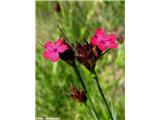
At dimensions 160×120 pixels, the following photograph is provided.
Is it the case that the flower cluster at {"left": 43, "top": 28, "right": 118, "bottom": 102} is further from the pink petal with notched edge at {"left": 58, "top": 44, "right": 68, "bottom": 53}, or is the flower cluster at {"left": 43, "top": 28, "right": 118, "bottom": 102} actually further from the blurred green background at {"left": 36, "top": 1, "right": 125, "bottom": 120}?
the blurred green background at {"left": 36, "top": 1, "right": 125, "bottom": 120}

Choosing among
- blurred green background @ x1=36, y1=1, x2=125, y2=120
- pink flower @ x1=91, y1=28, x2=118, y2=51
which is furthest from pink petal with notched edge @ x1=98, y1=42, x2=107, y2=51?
blurred green background @ x1=36, y1=1, x2=125, y2=120

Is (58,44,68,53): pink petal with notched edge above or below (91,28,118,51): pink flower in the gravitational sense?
below

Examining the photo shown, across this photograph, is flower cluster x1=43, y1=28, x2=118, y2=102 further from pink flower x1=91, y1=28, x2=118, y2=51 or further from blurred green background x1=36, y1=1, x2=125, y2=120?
blurred green background x1=36, y1=1, x2=125, y2=120

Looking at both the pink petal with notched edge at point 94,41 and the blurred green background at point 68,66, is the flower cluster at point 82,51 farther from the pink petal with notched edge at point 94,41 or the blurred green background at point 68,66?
the blurred green background at point 68,66

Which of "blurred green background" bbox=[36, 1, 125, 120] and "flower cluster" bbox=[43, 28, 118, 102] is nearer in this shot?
"flower cluster" bbox=[43, 28, 118, 102]

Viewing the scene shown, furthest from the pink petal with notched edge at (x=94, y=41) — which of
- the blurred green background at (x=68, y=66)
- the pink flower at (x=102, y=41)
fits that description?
the blurred green background at (x=68, y=66)

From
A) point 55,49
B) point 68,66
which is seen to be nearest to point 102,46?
point 55,49
